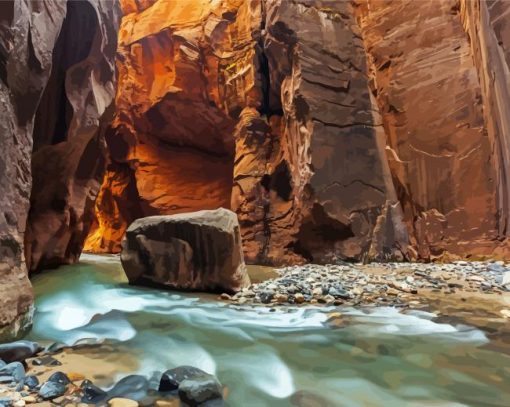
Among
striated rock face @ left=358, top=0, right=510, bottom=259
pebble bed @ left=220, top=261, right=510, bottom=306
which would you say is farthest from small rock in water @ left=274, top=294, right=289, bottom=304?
striated rock face @ left=358, top=0, right=510, bottom=259

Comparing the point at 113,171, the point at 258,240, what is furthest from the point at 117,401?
the point at 113,171

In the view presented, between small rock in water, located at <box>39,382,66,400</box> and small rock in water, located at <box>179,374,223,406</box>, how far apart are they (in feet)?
2.25

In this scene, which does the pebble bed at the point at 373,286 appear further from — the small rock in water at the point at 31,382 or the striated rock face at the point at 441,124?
the small rock in water at the point at 31,382

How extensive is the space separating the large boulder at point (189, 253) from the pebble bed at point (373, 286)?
0.49 meters

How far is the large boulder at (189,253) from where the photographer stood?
556 centimetres

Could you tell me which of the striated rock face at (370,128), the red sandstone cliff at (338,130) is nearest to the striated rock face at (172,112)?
the red sandstone cliff at (338,130)

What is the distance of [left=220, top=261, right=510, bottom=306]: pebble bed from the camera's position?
186 inches

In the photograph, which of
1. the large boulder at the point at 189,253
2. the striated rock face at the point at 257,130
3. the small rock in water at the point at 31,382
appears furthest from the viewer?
the striated rock face at the point at 257,130

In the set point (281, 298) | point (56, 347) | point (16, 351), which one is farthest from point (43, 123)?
point (281, 298)

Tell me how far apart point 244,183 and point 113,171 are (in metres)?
8.14

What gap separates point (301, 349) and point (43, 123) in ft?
16.8

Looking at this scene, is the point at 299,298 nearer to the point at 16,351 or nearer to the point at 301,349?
the point at 301,349

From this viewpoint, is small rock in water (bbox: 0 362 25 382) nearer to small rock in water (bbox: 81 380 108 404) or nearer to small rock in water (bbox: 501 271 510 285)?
small rock in water (bbox: 81 380 108 404)

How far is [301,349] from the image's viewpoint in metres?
3.02
